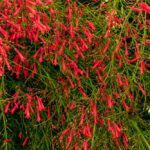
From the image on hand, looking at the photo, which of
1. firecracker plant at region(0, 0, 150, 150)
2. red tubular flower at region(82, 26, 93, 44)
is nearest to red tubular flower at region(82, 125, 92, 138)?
firecracker plant at region(0, 0, 150, 150)

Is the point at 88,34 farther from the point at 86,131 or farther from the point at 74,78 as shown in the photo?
the point at 86,131

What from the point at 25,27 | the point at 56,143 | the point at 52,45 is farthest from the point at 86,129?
the point at 25,27

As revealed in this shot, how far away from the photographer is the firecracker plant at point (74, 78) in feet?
7.49

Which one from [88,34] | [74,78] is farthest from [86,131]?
[88,34]

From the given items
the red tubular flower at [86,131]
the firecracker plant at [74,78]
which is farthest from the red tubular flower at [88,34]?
the red tubular flower at [86,131]

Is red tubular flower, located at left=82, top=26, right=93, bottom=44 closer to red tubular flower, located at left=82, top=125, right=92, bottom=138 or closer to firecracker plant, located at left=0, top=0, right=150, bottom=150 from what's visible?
firecracker plant, located at left=0, top=0, right=150, bottom=150

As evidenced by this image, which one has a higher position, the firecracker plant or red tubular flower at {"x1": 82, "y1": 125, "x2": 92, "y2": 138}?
the firecracker plant

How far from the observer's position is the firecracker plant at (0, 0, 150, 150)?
7.49 feet

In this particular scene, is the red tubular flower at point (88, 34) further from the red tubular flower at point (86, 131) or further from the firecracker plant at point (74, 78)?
the red tubular flower at point (86, 131)

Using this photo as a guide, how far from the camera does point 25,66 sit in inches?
96.8

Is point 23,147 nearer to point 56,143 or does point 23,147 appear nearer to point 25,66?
point 56,143

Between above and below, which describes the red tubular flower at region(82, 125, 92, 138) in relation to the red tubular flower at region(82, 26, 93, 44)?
below

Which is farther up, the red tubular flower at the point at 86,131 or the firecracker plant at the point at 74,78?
the firecracker plant at the point at 74,78

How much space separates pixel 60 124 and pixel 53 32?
0.60 metres
